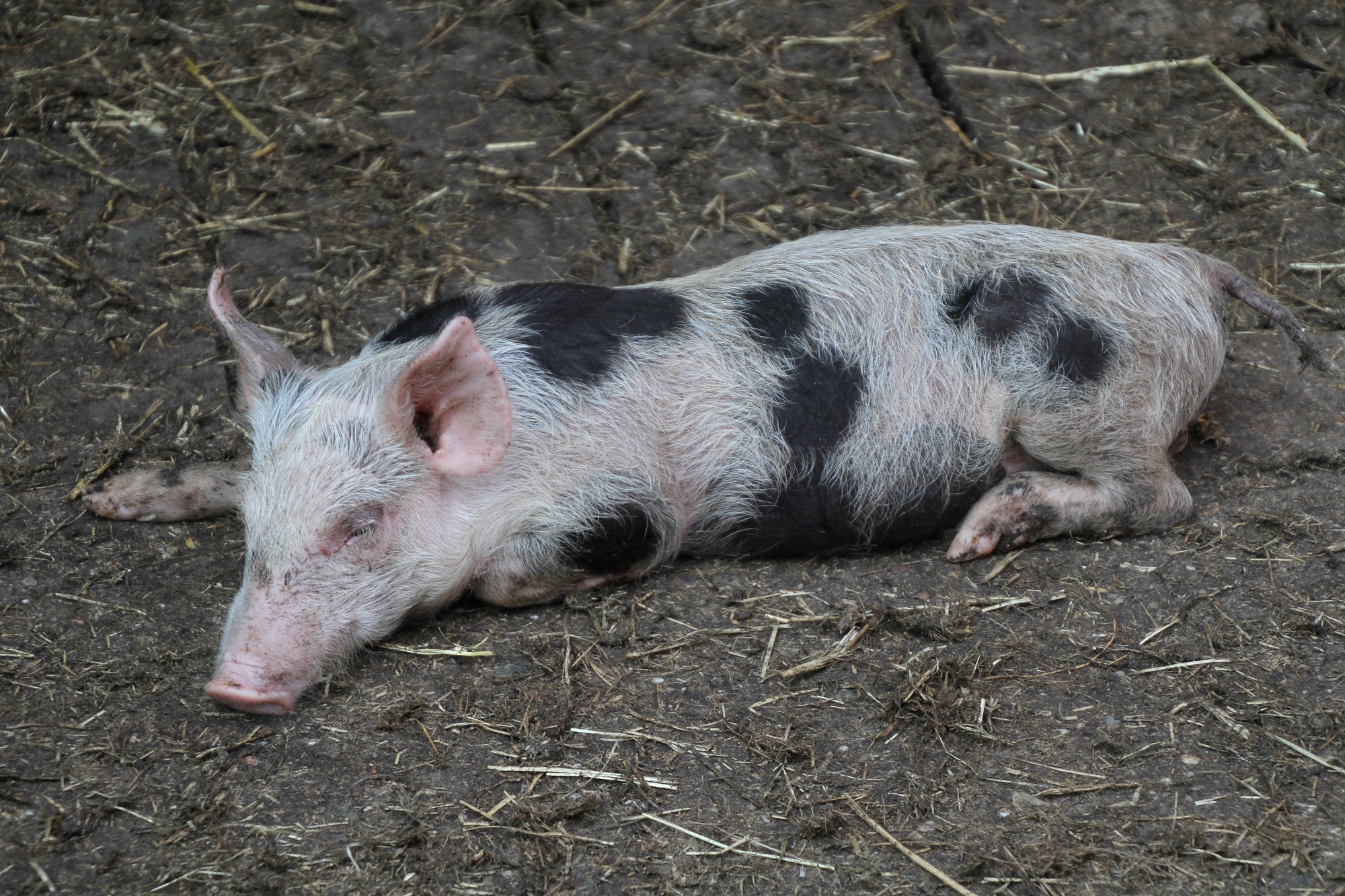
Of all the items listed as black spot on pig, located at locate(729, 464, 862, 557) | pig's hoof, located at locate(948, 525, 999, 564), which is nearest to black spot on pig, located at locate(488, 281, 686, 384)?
black spot on pig, located at locate(729, 464, 862, 557)

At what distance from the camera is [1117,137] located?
5785mm

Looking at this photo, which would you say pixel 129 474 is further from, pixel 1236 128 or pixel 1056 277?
pixel 1236 128

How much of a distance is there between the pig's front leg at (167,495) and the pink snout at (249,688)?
1.01 meters

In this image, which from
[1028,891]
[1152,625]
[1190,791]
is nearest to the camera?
[1028,891]

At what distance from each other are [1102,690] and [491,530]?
1.73 m

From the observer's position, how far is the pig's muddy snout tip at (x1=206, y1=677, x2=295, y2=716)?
3.17 metres

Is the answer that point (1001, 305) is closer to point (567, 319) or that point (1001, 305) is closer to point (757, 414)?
point (757, 414)

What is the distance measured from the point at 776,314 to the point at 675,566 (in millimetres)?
852

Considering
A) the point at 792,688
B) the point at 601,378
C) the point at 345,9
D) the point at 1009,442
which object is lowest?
the point at 792,688

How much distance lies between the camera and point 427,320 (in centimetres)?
389

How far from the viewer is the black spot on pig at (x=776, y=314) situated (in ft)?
13.1

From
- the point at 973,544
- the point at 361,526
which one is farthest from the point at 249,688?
the point at 973,544

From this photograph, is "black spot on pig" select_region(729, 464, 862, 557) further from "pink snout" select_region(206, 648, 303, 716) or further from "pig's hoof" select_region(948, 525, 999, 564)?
"pink snout" select_region(206, 648, 303, 716)

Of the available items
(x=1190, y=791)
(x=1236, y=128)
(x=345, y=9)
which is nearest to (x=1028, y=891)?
(x=1190, y=791)
